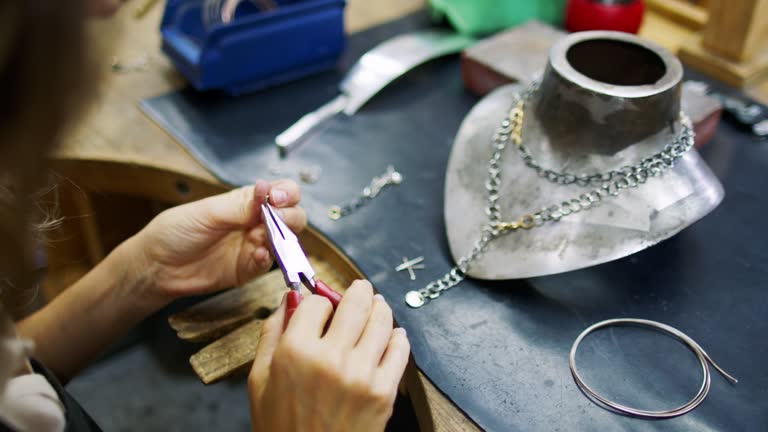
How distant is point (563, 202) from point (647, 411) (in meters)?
0.21

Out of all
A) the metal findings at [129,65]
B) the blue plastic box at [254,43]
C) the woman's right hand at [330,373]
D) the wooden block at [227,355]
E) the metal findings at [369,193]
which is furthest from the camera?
the metal findings at [129,65]

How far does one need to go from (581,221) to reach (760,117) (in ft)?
1.31

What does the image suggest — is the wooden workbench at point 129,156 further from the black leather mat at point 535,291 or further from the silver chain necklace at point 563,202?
the silver chain necklace at point 563,202

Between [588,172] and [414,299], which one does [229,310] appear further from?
[588,172]

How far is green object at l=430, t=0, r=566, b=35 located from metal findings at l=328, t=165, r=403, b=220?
1.17ft

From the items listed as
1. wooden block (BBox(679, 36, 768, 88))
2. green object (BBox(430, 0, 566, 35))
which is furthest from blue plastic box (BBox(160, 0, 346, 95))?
wooden block (BBox(679, 36, 768, 88))

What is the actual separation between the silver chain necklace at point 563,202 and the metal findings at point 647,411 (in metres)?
0.11

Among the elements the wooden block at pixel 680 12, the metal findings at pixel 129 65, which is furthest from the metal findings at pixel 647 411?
the metal findings at pixel 129 65

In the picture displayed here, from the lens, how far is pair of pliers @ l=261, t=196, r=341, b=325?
0.55 meters

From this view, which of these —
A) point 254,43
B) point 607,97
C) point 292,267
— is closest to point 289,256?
point 292,267

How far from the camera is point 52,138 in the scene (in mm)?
383

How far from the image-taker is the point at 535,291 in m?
0.67

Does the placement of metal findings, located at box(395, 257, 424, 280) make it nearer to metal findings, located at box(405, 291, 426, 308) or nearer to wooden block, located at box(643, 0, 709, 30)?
metal findings, located at box(405, 291, 426, 308)

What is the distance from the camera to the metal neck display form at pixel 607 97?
64cm
